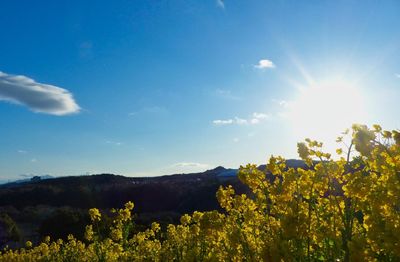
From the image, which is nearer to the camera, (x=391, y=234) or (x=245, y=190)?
(x=391, y=234)

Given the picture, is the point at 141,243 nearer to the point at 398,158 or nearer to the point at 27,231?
the point at 398,158

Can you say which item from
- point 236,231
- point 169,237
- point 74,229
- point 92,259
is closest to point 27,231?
point 74,229

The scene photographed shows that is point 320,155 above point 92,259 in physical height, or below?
above

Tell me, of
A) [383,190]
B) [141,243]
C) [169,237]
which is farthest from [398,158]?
[141,243]

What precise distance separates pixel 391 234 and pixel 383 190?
0.75 m

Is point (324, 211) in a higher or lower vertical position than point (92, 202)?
lower

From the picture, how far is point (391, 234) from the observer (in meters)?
3.00

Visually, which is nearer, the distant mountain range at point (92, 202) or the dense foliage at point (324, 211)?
the dense foliage at point (324, 211)

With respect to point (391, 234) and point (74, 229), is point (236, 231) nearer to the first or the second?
point (391, 234)

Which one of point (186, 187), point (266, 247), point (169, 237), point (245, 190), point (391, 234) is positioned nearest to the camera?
point (391, 234)

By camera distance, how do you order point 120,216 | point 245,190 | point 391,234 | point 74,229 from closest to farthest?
point 391,234, point 120,216, point 74,229, point 245,190

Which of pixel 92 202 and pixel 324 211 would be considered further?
pixel 92 202

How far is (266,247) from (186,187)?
39.8 meters

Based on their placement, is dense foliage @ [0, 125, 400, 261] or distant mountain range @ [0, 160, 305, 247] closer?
dense foliage @ [0, 125, 400, 261]
